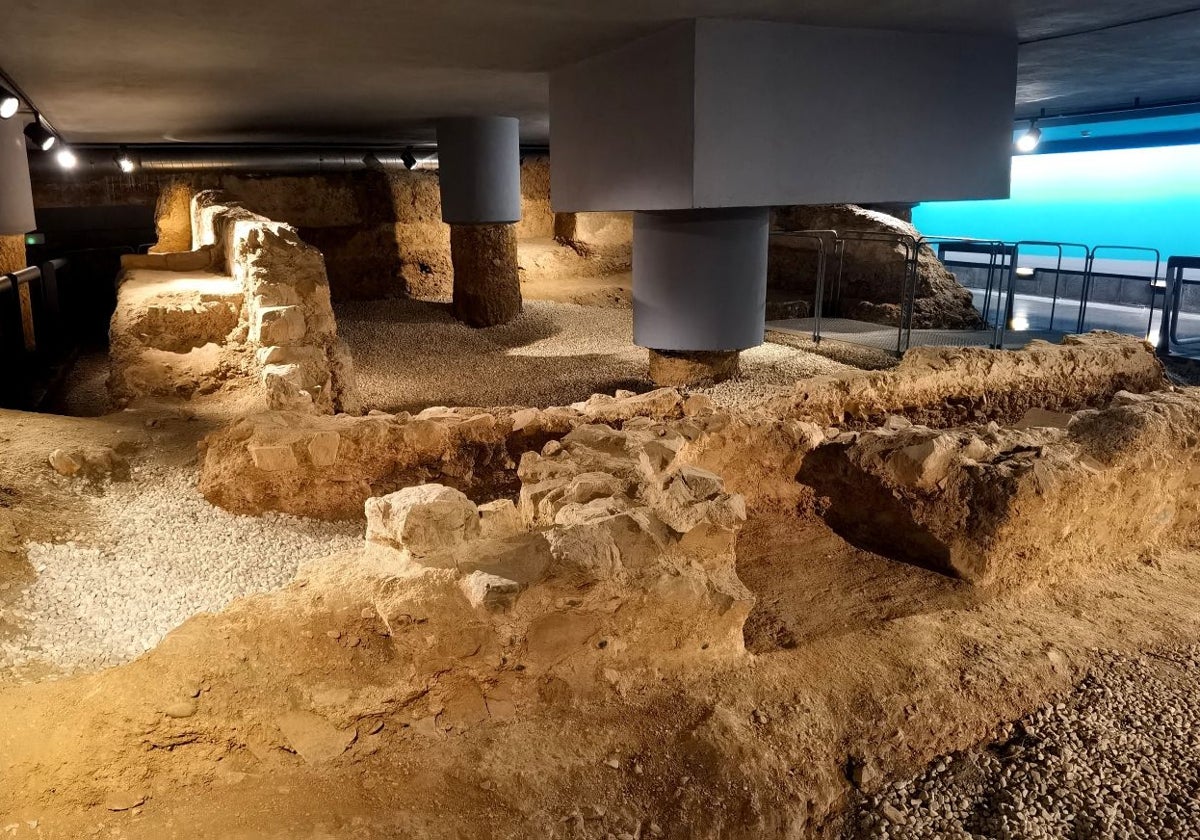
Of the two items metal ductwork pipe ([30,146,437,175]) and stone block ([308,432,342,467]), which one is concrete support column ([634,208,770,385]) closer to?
stone block ([308,432,342,467])

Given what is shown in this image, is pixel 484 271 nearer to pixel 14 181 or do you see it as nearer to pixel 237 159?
pixel 237 159

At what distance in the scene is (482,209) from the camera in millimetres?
10219

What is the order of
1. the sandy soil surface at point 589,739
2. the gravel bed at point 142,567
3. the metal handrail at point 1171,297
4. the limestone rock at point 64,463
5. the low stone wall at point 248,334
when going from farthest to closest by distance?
the metal handrail at point 1171,297
the low stone wall at point 248,334
the limestone rock at point 64,463
the gravel bed at point 142,567
the sandy soil surface at point 589,739

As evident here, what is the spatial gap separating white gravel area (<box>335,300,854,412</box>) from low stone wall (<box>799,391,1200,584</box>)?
1788 mm

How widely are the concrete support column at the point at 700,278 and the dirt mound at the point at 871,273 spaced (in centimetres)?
442

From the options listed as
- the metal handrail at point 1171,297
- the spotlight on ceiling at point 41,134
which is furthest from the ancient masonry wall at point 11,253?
the metal handrail at point 1171,297

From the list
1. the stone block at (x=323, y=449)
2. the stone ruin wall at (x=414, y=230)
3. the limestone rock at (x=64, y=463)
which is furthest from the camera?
the stone ruin wall at (x=414, y=230)

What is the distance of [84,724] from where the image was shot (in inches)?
92.3

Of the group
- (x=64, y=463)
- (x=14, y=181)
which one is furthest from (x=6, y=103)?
(x=64, y=463)

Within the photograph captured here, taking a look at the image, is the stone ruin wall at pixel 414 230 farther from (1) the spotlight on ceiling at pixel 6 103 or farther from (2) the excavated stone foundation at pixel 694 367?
(1) the spotlight on ceiling at pixel 6 103

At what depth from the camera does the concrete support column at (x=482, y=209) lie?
9.89m

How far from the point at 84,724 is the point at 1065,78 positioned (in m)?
7.92

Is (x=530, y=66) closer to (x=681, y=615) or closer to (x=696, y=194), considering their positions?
(x=696, y=194)

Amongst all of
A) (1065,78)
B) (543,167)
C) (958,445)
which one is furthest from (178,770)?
(543,167)
